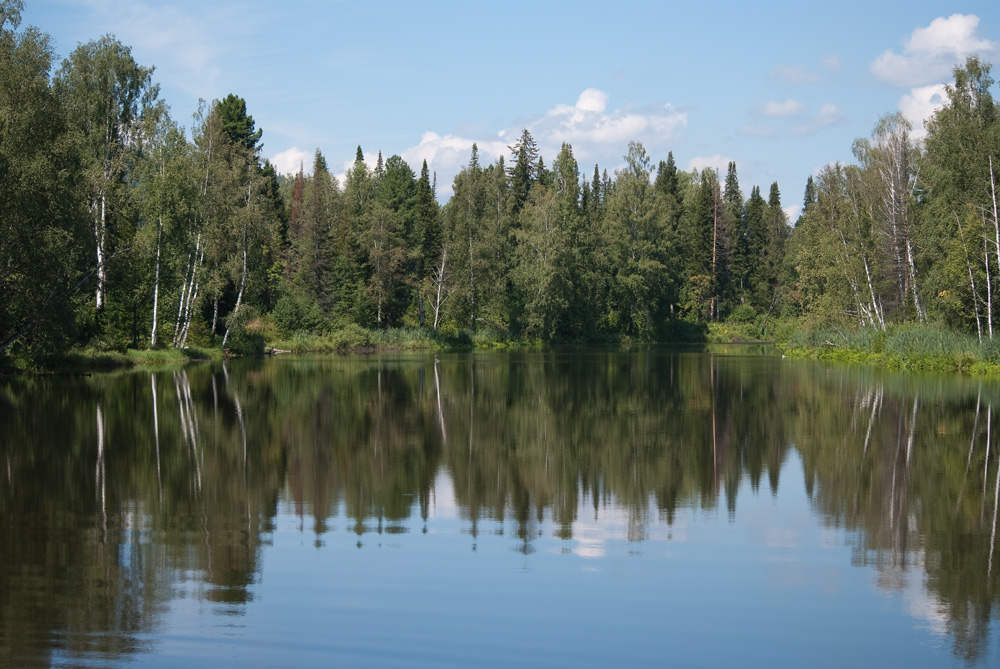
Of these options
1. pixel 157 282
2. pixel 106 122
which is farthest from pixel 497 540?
pixel 106 122

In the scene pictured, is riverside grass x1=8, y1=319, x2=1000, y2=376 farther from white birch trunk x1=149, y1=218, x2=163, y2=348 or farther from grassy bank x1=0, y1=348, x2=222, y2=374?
white birch trunk x1=149, y1=218, x2=163, y2=348

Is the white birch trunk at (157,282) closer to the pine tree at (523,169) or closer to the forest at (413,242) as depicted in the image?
the forest at (413,242)

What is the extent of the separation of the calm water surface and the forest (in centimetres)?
1424

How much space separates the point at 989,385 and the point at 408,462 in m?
22.9

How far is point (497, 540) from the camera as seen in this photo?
→ 9367mm

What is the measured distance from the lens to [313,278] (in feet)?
212

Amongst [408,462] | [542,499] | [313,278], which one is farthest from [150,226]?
[542,499]

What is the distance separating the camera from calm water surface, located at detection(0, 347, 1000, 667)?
6.40 meters

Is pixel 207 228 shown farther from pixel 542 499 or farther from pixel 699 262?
pixel 699 262

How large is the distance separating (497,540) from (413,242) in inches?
2684

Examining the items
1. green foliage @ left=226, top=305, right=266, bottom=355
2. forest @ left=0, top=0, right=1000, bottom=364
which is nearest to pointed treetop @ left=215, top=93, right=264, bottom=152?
forest @ left=0, top=0, right=1000, bottom=364

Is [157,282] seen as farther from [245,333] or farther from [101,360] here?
[245,333]

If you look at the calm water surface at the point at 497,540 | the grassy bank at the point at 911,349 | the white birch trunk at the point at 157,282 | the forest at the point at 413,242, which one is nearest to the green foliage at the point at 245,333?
the forest at the point at 413,242

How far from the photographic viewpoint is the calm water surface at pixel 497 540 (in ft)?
21.0
